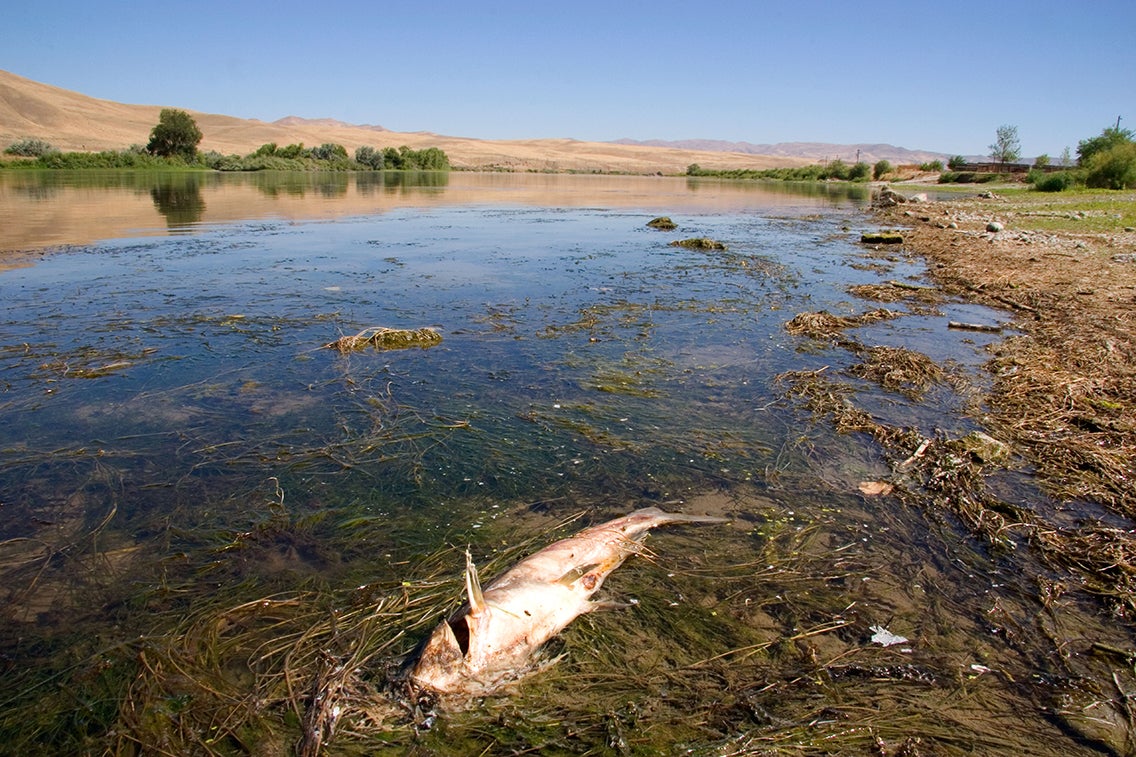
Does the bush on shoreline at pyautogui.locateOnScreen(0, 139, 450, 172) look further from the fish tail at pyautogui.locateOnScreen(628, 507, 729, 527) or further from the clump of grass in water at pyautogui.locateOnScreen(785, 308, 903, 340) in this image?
the fish tail at pyautogui.locateOnScreen(628, 507, 729, 527)

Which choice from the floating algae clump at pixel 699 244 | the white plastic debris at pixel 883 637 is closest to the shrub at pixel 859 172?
the floating algae clump at pixel 699 244

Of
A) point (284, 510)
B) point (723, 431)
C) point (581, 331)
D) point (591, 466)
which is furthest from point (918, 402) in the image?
point (284, 510)

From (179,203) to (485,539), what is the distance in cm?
3586

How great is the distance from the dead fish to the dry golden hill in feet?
347

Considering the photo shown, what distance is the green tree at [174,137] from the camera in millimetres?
70938

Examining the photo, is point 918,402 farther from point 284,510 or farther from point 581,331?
point 284,510

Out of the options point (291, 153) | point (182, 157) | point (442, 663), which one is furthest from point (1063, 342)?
point (291, 153)

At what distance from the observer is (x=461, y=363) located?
27.0ft

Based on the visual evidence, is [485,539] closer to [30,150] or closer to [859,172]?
[30,150]

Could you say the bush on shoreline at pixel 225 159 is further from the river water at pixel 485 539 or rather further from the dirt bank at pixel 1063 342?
the dirt bank at pixel 1063 342

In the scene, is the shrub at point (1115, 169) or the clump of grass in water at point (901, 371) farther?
the shrub at point (1115, 169)

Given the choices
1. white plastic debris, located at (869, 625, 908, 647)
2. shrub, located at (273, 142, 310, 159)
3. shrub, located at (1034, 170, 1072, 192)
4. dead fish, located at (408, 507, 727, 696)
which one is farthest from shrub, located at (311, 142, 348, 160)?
white plastic debris, located at (869, 625, 908, 647)

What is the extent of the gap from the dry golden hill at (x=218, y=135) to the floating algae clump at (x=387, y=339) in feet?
327

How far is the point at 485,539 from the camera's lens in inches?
176
